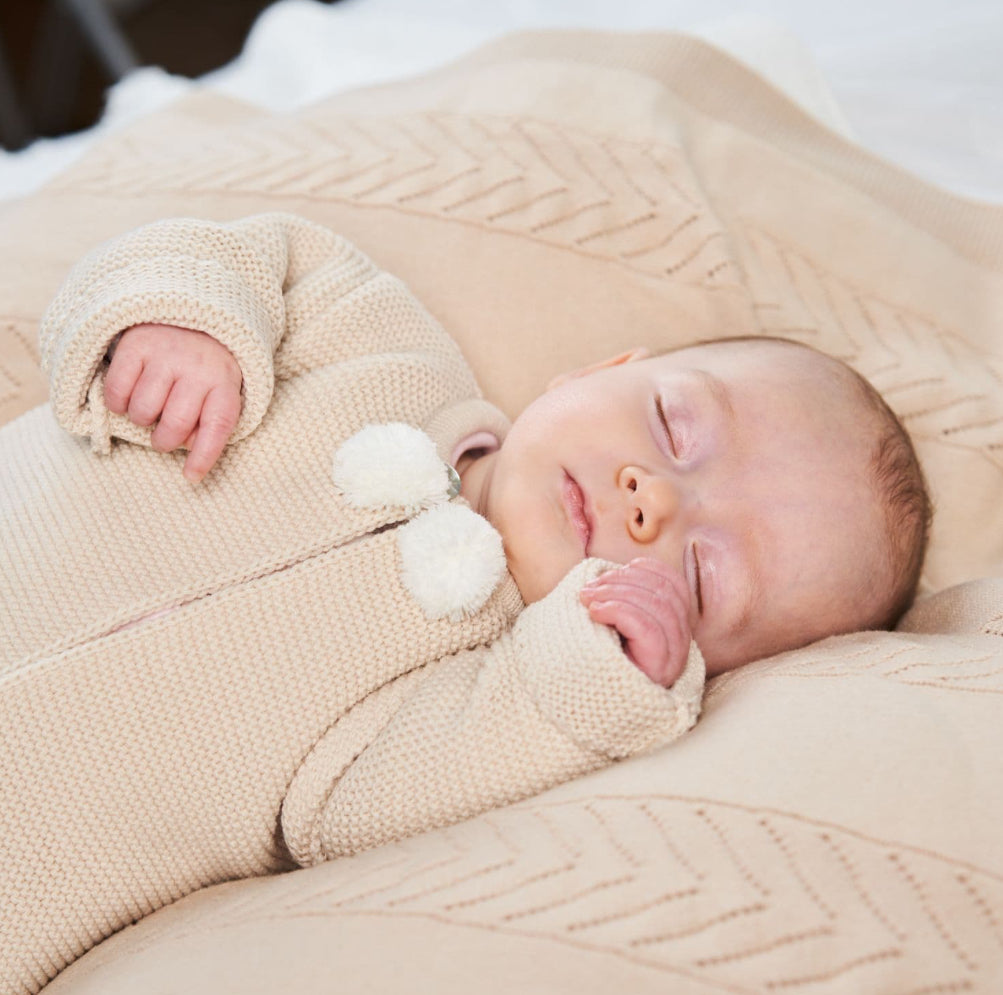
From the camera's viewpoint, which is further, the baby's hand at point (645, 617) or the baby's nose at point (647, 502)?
the baby's nose at point (647, 502)

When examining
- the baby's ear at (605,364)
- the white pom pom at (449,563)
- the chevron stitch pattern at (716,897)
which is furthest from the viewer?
the baby's ear at (605,364)

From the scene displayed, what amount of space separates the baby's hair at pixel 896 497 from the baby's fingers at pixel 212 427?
73cm

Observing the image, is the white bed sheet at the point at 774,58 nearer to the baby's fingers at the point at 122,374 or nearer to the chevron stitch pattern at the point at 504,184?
the chevron stitch pattern at the point at 504,184

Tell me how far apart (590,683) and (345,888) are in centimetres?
29

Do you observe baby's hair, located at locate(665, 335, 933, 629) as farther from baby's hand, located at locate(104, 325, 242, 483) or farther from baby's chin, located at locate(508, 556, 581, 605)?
baby's hand, located at locate(104, 325, 242, 483)

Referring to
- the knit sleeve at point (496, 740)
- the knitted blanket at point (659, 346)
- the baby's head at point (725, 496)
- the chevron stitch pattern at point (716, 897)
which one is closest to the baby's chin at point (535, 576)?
the baby's head at point (725, 496)

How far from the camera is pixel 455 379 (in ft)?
4.54

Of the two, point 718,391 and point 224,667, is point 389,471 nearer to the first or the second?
point 224,667

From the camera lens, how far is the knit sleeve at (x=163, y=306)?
1.07 metres

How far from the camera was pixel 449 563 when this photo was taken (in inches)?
43.9

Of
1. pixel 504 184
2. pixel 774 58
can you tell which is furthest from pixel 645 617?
pixel 774 58

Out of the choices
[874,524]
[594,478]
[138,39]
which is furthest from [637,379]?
[138,39]

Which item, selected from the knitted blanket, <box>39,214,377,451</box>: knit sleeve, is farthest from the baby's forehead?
<box>39,214,377,451</box>: knit sleeve

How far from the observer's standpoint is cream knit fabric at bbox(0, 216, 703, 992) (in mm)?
1028
